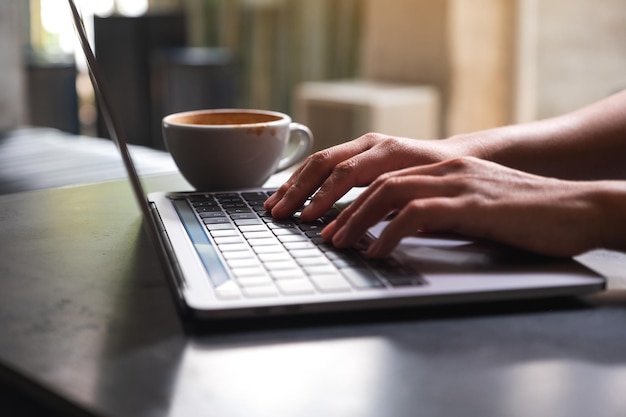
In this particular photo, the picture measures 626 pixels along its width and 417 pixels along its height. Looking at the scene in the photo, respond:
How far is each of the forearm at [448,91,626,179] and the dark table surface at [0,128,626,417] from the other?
265mm

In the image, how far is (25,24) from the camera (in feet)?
14.8

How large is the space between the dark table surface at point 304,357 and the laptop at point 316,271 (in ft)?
0.05

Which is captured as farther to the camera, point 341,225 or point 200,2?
point 200,2

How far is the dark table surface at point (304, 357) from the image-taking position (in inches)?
16.5

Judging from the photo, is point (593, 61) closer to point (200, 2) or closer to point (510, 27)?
point (510, 27)

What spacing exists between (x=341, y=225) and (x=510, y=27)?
2.58 metres

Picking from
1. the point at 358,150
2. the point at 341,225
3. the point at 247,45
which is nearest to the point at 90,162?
the point at 358,150

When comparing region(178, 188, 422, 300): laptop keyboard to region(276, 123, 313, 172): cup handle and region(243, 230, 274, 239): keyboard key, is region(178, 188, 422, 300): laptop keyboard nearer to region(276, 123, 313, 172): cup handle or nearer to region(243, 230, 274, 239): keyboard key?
region(243, 230, 274, 239): keyboard key

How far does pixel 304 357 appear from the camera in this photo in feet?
1.56

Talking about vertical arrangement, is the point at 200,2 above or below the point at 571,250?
above

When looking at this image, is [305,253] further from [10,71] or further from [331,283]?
[10,71]

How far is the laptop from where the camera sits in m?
0.52

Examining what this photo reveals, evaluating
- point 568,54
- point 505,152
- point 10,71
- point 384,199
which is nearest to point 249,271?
point 384,199

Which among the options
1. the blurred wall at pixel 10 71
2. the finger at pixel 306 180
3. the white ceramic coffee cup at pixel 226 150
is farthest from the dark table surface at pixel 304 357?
the blurred wall at pixel 10 71
